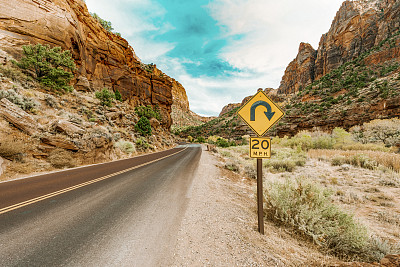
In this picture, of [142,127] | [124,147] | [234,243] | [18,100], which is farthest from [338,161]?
[142,127]

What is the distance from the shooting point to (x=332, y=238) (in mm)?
2826

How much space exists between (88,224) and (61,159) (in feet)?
26.2

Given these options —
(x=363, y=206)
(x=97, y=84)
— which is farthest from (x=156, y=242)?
(x=97, y=84)

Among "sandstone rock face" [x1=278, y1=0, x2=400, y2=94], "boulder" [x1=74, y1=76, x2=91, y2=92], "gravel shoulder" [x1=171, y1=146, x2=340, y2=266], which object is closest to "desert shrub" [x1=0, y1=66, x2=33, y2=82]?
"boulder" [x1=74, y1=76, x2=91, y2=92]

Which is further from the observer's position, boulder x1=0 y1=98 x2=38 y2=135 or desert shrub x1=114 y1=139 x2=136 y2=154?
desert shrub x1=114 y1=139 x2=136 y2=154

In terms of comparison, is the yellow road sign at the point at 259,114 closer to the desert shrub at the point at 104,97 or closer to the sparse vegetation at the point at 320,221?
the sparse vegetation at the point at 320,221

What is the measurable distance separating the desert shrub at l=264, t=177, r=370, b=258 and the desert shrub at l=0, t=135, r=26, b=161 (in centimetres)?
1097

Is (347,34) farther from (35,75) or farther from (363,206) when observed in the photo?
(35,75)

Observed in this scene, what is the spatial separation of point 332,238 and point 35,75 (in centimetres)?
2344

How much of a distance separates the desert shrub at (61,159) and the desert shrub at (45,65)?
419 inches

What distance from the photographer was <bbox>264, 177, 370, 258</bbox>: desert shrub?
272cm

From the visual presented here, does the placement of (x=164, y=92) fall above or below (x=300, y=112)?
above

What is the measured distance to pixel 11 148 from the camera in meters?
6.99

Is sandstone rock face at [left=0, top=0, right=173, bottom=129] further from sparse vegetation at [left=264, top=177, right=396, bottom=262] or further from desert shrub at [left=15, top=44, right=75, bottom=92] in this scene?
sparse vegetation at [left=264, top=177, right=396, bottom=262]
